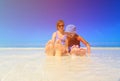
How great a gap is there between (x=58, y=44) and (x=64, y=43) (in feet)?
0.73

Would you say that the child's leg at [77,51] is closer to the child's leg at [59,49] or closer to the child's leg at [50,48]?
the child's leg at [59,49]

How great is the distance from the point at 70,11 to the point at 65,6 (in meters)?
0.14

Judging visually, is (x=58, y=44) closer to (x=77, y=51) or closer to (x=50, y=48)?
(x=50, y=48)

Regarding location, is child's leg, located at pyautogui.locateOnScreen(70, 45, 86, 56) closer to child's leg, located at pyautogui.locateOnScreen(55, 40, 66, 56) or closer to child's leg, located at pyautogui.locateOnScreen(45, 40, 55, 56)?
child's leg, located at pyautogui.locateOnScreen(55, 40, 66, 56)

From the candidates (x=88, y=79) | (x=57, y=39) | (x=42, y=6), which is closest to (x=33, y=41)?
(x=42, y=6)

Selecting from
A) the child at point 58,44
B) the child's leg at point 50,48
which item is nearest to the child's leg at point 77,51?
the child at point 58,44

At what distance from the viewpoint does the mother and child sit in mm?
3787

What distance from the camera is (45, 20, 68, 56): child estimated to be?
379cm

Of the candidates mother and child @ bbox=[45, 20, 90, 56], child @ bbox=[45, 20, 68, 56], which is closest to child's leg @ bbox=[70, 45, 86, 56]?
mother and child @ bbox=[45, 20, 90, 56]

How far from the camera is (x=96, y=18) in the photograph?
5.91 meters

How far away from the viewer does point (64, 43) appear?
398cm

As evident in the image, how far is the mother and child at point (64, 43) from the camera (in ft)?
12.4

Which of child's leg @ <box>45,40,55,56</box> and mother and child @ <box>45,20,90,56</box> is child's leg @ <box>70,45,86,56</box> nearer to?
mother and child @ <box>45,20,90,56</box>

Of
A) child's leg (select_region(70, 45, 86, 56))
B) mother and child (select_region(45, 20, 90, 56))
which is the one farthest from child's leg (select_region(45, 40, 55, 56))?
child's leg (select_region(70, 45, 86, 56))
